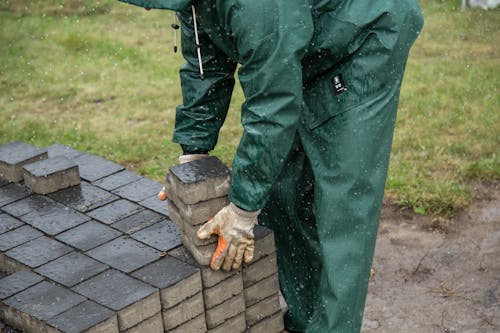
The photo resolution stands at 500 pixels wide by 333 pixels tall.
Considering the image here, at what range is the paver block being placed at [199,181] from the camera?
3.52 metres

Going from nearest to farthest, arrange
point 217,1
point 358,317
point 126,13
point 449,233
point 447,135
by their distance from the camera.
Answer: point 217,1 < point 358,317 < point 449,233 < point 447,135 < point 126,13

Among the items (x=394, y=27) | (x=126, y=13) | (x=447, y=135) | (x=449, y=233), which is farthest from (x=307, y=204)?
(x=126, y=13)

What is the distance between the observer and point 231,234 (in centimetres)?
350

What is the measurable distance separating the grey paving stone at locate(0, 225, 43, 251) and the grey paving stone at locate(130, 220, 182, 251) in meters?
0.51

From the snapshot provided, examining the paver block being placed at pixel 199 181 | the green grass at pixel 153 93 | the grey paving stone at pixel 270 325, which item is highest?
the paver block being placed at pixel 199 181

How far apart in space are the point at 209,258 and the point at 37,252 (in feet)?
2.79

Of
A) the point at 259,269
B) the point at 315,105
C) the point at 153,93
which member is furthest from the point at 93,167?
the point at 153,93

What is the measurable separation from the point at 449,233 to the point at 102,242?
2497 mm

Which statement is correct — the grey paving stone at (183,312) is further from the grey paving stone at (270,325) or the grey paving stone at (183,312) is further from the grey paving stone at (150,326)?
the grey paving stone at (270,325)

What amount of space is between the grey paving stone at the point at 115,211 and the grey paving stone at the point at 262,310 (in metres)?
0.79

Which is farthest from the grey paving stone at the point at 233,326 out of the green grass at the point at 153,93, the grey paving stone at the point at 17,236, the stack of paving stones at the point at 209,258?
the green grass at the point at 153,93

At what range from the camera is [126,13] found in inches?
421

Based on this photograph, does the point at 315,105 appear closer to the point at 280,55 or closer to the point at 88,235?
the point at 280,55

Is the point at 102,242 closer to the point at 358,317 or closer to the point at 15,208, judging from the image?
the point at 15,208
